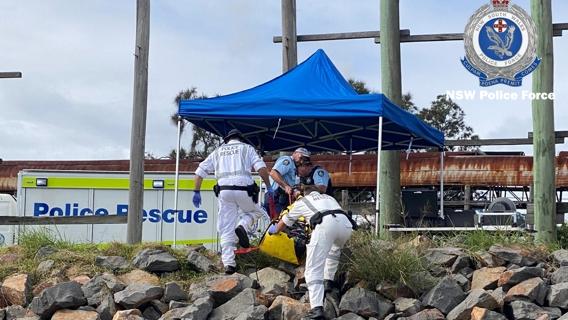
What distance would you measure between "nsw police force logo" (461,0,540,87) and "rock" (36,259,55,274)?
663 centimetres

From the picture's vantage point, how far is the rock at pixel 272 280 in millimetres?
8109

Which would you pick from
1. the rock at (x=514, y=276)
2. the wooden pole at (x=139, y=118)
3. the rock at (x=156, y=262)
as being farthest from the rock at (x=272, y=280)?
the wooden pole at (x=139, y=118)

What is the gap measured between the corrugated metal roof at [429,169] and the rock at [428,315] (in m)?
14.3

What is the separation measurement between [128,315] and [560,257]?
4639 millimetres

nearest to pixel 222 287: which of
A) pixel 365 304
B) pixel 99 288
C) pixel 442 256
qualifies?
pixel 99 288

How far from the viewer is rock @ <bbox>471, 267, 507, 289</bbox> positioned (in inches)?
311

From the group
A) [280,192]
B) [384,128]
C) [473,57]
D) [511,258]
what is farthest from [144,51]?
[511,258]

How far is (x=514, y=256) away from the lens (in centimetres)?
837

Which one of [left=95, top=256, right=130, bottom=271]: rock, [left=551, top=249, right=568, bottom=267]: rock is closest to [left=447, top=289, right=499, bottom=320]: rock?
[left=551, top=249, right=568, bottom=267]: rock

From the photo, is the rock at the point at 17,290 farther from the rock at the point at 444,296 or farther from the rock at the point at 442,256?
the rock at the point at 442,256

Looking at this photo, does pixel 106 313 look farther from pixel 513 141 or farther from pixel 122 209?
pixel 122 209

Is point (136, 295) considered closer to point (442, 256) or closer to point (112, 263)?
point (112, 263)

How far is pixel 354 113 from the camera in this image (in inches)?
384

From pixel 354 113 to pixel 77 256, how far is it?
12.3 ft
